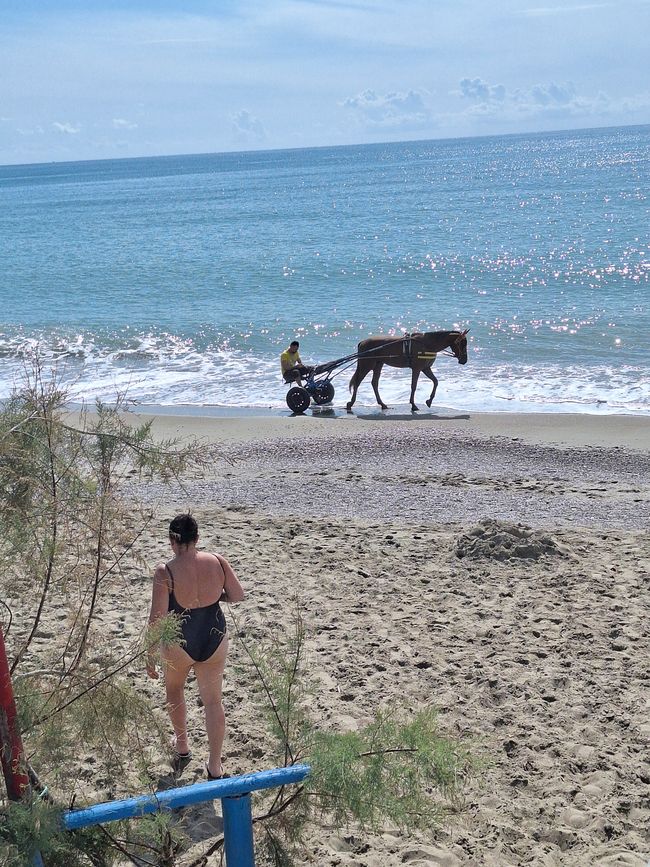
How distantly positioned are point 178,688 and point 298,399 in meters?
11.8

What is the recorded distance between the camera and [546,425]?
15.6m

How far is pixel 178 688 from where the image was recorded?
5207 mm

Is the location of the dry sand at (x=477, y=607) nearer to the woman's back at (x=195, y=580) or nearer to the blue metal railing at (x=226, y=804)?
the woman's back at (x=195, y=580)

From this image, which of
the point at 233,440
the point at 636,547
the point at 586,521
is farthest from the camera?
the point at 233,440

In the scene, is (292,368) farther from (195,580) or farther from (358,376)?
(195,580)

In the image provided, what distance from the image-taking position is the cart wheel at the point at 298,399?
1672 centimetres

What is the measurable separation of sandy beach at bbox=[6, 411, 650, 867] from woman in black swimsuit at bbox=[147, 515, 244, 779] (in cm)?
35

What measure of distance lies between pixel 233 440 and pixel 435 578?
23.6 ft

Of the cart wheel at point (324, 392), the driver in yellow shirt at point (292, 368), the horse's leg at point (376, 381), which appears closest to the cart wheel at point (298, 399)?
the driver in yellow shirt at point (292, 368)

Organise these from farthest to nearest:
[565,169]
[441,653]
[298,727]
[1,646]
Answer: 1. [565,169]
2. [441,653]
3. [298,727]
4. [1,646]

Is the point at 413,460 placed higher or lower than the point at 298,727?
lower

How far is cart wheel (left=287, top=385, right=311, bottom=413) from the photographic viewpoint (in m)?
16.7

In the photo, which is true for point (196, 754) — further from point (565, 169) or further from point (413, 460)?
point (565, 169)

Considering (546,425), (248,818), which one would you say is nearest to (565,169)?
(546,425)
